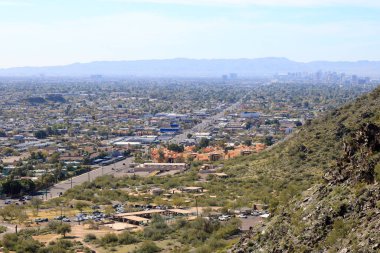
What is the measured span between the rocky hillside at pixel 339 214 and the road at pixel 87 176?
35482mm

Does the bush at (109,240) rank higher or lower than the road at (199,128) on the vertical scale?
higher

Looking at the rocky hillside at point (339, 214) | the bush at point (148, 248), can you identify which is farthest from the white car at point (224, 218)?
the rocky hillside at point (339, 214)

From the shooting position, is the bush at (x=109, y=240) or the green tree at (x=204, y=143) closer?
the bush at (x=109, y=240)

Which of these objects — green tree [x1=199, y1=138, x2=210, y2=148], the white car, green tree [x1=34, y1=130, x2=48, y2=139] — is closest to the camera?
the white car

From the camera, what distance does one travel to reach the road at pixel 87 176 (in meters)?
56.0

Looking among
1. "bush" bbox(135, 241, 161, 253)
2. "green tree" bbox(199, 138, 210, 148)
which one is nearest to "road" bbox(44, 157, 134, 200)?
"green tree" bbox(199, 138, 210, 148)

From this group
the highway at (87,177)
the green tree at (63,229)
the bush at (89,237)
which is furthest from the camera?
the highway at (87,177)

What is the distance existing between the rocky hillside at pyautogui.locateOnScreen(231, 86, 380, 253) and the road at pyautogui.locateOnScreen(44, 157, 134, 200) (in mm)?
35482

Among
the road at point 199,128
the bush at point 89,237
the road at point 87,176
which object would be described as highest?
the bush at point 89,237

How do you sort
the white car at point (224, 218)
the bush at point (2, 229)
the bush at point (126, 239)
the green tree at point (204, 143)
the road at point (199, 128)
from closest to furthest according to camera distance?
the bush at point (126, 239), the white car at point (224, 218), the bush at point (2, 229), the green tree at point (204, 143), the road at point (199, 128)

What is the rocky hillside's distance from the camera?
15688mm

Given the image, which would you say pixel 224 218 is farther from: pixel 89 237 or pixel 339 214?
pixel 339 214

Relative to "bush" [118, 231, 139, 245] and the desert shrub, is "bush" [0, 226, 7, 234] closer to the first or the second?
the desert shrub

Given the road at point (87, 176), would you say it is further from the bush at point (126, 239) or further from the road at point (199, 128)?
the road at point (199, 128)
